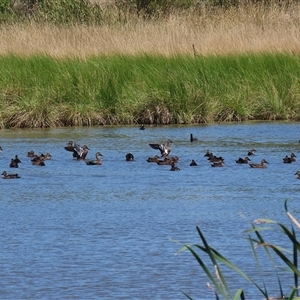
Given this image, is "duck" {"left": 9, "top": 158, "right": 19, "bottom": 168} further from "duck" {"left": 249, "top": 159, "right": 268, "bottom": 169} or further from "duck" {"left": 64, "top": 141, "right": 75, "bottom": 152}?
"duck" {"left": 249, "top": 159, "right": 268, "bottom": 169}

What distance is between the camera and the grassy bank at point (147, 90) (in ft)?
58.4

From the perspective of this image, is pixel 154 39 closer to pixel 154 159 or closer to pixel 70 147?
pixel 70 147

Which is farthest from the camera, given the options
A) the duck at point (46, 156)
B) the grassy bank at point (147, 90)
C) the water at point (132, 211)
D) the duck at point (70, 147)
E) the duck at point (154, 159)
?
the grassy bank at point (147, 90)

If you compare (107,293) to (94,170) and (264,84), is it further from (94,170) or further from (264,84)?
(264,84)

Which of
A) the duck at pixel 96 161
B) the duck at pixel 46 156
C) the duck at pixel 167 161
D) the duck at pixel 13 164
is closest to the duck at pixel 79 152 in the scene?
the duck at pixel 96 161

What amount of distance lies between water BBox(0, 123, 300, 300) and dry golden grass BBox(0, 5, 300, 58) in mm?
3353

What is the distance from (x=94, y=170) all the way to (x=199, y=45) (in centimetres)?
751

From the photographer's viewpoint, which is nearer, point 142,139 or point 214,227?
point 214,227

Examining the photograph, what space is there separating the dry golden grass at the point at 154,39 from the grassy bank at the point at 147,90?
2.01ft

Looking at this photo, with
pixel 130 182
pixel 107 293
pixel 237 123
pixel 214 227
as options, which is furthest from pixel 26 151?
pixel 107 293

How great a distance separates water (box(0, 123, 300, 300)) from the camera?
7.16 metres

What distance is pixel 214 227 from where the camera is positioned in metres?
9.05

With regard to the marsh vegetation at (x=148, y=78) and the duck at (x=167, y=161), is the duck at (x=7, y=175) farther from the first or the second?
the marsh vegetation at (x=148, y=78)

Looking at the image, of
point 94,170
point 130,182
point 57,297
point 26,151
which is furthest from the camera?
point 26,151
